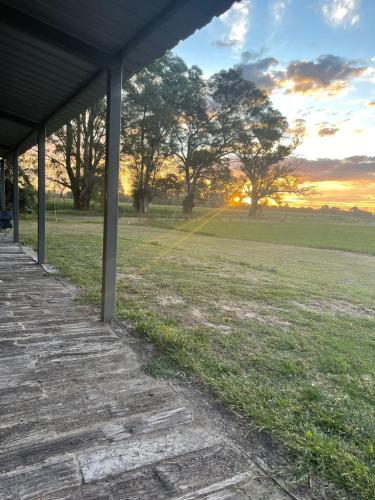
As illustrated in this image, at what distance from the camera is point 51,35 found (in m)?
2.49

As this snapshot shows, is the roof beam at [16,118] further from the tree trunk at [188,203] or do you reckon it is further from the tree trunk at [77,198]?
the tree trunk at [188,203]

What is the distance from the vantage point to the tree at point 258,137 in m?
27.1

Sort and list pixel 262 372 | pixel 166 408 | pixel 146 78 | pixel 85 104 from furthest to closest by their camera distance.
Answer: pixel 146 78, pixel 85 104, pixel 262 372, pixel 166 408

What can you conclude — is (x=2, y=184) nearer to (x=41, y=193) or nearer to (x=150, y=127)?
(x=41, y=193)

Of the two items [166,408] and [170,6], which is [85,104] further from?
[166,408]

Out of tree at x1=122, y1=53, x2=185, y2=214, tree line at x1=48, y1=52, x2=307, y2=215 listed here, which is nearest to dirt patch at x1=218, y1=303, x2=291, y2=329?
tree line at x1=48, y1=52, x2=307, y2=215

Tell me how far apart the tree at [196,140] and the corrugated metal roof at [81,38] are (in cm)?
2369

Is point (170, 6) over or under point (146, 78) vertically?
under

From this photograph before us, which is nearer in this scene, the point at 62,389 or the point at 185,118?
the point at 62,389

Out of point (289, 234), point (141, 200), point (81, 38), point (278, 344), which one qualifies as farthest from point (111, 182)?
point (141, 200)

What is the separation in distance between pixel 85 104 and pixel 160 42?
1.86 metres

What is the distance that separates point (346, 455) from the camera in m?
1.41

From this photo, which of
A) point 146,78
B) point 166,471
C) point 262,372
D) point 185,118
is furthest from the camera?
point 185,118

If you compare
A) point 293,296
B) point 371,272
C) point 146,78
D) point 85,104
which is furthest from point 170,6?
point 146,78
